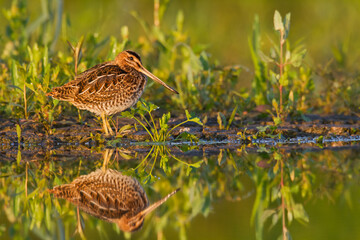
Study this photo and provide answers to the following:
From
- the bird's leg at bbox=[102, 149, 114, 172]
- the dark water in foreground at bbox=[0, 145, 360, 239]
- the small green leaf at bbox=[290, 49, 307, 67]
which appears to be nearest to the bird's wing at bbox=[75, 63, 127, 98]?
the bird's leg at bbox=[102, 149, 114, 172]

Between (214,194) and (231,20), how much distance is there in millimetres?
9543

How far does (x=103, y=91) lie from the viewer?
26.5 ft

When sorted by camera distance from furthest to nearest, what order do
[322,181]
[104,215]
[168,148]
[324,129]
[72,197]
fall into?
[324,129] < [168,148] < [322,181] < [72,197] < [104,215]

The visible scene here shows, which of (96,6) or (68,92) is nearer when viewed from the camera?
(68,92)

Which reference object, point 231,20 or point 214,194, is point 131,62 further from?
point 231,20

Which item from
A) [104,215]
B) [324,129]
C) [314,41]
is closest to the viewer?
[104,215]

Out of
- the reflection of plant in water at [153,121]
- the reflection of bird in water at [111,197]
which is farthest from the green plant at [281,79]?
the reflection of bird in water at [111,197]

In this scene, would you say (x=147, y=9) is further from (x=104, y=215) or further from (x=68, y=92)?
(x=104, y=215)

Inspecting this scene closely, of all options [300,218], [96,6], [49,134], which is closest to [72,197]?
[300,218]

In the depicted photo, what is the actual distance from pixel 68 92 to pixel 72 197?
2589mm

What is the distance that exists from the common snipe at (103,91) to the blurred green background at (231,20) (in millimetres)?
2861

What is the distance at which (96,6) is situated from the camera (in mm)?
14289

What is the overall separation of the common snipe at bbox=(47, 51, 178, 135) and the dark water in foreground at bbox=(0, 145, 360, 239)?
2.73ft

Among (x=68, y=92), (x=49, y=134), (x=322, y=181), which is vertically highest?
(x=68, y=92)
